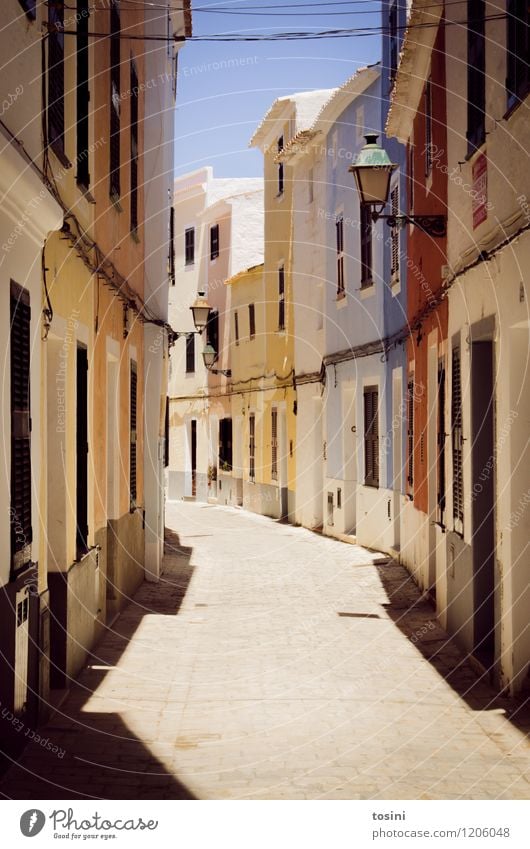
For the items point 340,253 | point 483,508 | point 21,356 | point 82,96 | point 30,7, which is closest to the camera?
point 21,356

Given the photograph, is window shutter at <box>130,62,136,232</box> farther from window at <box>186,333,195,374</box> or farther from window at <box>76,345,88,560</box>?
window at <box>186,333,195,374</box>

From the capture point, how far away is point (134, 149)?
1362 cm

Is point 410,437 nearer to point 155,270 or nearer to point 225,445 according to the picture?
point 155,270

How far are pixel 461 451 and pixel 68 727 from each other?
4444mm

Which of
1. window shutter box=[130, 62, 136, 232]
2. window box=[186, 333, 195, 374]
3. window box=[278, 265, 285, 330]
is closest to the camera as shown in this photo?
Answer: window shutter box=[130, 62, 136, 232]

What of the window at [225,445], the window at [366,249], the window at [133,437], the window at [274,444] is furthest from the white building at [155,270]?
the window at [225,445]

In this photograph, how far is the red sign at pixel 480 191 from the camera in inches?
349

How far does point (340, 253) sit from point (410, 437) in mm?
6725

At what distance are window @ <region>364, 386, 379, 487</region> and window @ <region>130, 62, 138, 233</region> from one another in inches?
240

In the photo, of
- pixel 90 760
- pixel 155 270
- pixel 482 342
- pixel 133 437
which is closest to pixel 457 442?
pixel 482 342

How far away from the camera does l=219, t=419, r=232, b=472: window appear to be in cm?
3300

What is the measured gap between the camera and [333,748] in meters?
6.89

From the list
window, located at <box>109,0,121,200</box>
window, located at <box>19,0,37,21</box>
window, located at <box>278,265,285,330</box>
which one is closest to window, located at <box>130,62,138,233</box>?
window, located at <box>109,0,121,200</box>
